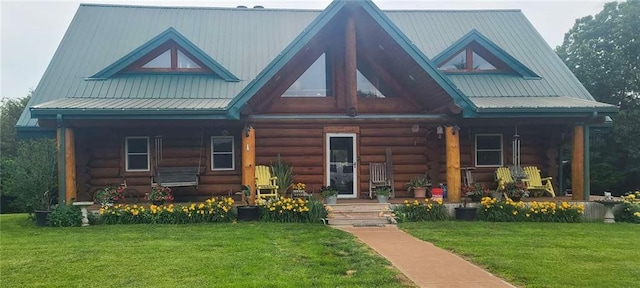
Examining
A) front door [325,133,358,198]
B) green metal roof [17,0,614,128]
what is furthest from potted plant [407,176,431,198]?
green metal roof [17,0,614,128]

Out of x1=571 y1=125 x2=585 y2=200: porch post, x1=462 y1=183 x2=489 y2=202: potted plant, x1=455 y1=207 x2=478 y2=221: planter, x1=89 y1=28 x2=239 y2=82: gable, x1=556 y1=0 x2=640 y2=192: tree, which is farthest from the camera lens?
x1=556 y1=0 x2=640 y2=192: tree

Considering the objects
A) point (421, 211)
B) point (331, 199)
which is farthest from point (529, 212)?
point (331, 199)

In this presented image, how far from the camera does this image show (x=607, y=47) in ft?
82.1

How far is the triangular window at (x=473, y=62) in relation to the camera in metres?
16.1

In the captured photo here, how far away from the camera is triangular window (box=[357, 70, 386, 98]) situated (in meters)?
14.2

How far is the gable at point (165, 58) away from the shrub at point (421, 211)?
694 centimetres

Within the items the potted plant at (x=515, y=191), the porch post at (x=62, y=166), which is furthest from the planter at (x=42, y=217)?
the potted plant at (x=515, y=191)

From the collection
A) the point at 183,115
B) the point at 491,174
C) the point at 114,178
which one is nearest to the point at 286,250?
the point at 183,115

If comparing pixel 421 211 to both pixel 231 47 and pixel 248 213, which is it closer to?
→ pixel 248 213

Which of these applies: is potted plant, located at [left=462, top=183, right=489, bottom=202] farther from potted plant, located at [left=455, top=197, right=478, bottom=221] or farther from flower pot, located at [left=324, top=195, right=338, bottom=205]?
flower pot, located at [left=324, top=195, right=338, bottom=205]

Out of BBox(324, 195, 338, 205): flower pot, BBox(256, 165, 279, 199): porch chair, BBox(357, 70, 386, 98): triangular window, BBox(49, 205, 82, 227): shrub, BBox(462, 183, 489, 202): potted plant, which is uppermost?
BBox(357, 70, 386, 98): triangular window

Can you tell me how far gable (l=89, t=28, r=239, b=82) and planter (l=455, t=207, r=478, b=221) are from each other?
7932 millimetres

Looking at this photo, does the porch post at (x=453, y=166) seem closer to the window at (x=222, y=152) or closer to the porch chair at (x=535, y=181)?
the porch chair at (x=535, y=181)

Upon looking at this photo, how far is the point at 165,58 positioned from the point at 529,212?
11498mm
